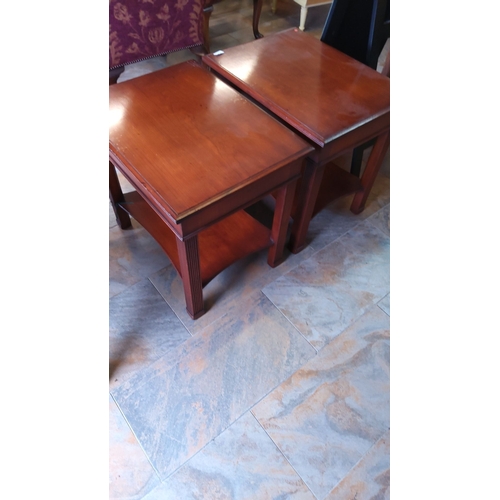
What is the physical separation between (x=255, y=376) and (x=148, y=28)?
1399 mm

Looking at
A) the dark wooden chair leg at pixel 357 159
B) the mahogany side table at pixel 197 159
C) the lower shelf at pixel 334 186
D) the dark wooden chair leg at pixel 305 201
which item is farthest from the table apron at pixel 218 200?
the dark wooden chair leg at pixel 357 159

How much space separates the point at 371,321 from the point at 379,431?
35cm

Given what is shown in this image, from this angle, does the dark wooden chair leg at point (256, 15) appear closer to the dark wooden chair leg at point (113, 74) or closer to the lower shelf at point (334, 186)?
the dark wooden chair leg at point (113, 74)

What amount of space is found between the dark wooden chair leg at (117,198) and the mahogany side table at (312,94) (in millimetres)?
486

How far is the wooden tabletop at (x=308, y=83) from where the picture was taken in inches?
42.5

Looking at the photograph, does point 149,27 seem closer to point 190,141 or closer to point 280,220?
point 190,141

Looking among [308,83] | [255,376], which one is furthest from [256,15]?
[255,376]

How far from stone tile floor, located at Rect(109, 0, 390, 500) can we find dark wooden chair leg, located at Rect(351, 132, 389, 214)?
0.44 feet

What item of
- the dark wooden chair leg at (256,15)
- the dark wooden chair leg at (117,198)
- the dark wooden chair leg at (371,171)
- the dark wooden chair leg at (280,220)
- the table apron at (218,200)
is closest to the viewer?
the table apron at (218,200)

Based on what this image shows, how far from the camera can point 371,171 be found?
4.77 feet

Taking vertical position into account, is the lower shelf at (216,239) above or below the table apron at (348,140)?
below

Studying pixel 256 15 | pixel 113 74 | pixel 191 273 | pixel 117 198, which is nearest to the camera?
pixel 191 273
